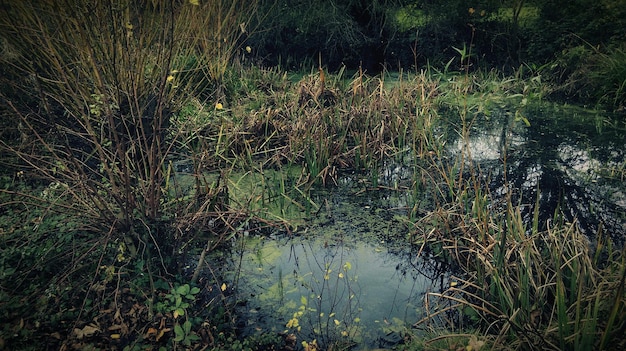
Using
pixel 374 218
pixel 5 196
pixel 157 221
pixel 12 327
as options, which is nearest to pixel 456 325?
pixel 374 218

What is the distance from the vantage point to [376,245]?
2.93 meters

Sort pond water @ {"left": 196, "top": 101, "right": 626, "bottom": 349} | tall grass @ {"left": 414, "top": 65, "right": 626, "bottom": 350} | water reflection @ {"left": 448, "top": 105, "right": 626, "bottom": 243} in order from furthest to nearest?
water reflection @ {"left": 448, "top": 105, "right": 626, "bottom": 243} → pond water @ {"left": 196, "top": 101, "right": 626, "bottom": 349} → tall grass @ {"left": 414, "top": 65, "right": 626, "bottom": 350}

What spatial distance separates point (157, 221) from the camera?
8.23ft

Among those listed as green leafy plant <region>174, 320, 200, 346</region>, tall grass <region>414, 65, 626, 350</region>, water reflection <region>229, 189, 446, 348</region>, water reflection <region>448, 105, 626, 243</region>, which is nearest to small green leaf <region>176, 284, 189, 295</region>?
green leafy plant <region>174, 320, 200, 346</region>

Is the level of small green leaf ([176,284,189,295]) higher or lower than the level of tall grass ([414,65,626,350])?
lower

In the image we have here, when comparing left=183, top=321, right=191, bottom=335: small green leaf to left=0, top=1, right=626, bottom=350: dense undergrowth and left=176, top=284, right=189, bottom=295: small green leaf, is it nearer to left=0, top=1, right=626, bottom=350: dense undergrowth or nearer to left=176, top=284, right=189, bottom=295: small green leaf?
left=0, top=1, right=626, bottom=350: dense undergrowth

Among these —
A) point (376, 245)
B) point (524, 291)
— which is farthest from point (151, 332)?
point (524, 291)

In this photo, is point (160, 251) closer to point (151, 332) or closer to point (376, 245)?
point (151, 332)

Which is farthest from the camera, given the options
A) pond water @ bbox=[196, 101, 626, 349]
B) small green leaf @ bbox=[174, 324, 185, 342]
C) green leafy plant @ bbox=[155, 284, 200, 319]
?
pond water @ bbox=[196, 101, 626, 349]

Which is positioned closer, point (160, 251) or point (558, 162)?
point (160, 251)

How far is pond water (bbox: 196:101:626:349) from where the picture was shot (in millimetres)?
2314

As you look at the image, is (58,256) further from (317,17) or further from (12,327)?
(317,17)

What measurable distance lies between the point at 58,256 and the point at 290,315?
123 centimetres

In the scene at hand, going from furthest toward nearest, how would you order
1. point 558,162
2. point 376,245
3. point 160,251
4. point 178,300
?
point 558,162 → point 376,245 → point 160,251 → point 178,300
